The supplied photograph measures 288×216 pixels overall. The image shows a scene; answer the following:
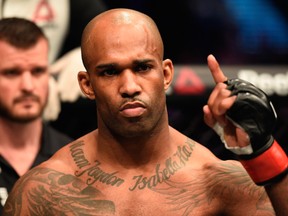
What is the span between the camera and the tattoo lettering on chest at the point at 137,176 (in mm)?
2719

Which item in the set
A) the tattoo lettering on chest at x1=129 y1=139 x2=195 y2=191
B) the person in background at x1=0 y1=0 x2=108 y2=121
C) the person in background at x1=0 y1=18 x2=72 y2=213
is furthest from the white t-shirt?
the tattoo lettering on chest at x1=129 y1=139 x2=195 y2=191

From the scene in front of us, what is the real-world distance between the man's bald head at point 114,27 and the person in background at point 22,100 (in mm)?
715

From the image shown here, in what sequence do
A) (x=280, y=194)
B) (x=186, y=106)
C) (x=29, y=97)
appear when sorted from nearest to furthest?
(x=280, y=194), (x=29, y=97), (x=186, y=106)

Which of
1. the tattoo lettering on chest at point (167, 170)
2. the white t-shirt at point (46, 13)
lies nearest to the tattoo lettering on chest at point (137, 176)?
the tattoo lettering on chest at point (167, 170)

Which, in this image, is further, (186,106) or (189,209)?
(186,106)

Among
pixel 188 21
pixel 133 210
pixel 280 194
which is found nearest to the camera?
pixel 280 194

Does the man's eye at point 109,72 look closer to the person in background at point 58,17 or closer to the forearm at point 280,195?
the forearm at point 280,195

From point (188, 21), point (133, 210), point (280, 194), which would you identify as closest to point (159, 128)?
point (133, 210)

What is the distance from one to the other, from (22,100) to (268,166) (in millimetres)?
1140

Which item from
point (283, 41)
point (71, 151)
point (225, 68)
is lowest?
point (283, 41)

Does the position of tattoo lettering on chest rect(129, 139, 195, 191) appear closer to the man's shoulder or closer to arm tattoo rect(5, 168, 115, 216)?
arm tattoo rect(5, 168, 115, 216)

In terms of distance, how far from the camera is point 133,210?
2689 mm

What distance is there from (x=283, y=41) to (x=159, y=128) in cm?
230

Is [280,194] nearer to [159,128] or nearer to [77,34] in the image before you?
[159,128]
